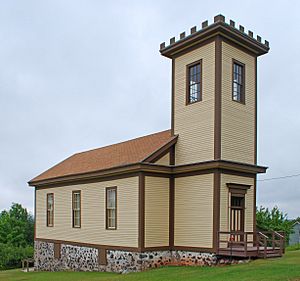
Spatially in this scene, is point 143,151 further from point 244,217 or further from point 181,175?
point 244,217

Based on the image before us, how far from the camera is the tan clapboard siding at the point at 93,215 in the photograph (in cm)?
1988

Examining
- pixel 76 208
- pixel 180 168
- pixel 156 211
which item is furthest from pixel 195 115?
pixel 76 208

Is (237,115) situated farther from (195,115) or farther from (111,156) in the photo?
(111,156)

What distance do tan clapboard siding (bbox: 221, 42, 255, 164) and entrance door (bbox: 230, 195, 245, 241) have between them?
1.68 meters

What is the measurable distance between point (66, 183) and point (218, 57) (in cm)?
1167

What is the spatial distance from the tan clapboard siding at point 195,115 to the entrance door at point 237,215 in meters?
2.23

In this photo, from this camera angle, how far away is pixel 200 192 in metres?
19.0

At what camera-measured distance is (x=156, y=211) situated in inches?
777

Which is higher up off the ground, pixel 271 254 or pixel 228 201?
pixel 228 201

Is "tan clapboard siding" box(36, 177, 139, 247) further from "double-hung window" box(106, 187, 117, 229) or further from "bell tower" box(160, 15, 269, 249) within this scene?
"bell tower" box(160, 15, 269, 249)

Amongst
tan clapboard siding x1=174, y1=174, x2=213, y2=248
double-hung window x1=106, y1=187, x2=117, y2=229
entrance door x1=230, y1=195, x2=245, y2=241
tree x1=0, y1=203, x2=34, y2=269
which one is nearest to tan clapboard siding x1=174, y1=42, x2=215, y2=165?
tan clapboard siding x1=174, y1=174, x2=213, y2=248

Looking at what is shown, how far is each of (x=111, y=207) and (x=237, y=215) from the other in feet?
19.2

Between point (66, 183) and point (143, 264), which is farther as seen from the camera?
point (66, 183)

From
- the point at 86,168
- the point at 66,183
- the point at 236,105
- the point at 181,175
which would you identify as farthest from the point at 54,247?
→ the point at 236,105
